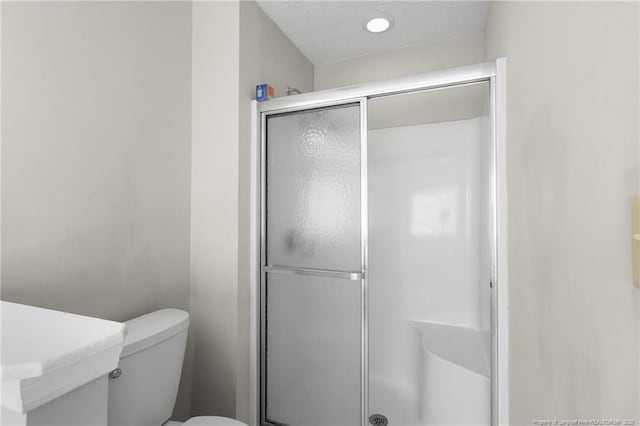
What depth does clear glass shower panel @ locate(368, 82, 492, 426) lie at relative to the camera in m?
2.11

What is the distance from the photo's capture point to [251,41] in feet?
5.55

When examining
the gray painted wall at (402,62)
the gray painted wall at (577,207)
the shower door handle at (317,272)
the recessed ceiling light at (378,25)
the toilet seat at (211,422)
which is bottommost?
the toilet seat at (211,422)

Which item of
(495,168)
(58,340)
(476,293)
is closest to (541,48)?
(495,168)

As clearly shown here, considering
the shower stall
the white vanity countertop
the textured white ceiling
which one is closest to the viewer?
the white vanity countertop

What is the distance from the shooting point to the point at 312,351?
1.63 metres

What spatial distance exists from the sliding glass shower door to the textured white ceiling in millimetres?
576

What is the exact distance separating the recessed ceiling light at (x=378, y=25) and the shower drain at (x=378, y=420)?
2232 millimetres

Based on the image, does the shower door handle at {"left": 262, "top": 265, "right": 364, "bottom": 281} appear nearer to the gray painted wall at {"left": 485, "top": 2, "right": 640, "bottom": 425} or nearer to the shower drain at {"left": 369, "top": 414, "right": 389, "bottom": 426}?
the gray painted wall at {"left": 485, "top": 2, "right": 640, "bottom": 425}

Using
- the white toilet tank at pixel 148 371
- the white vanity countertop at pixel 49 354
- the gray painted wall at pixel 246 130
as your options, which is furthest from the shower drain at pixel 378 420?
the white vanity countertop at pixel 49 354

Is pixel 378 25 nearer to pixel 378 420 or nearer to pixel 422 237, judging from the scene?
pixel 422 237

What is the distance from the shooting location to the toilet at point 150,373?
106 cm

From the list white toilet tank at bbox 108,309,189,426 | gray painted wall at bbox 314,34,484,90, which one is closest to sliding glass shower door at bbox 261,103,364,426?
white toilet tank at bbox 108,309,189,426

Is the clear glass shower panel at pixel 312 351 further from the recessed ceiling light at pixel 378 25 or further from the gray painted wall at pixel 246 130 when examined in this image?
the recessed ceiling light at pixel 378 25

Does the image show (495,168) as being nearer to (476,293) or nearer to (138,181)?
(476,293)
